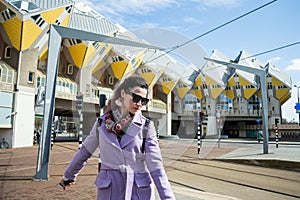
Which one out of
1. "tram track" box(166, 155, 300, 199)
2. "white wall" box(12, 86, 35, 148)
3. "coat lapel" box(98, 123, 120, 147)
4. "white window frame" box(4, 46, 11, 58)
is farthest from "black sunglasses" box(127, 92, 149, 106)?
"white window frame" box(4, 46, 11, 58)

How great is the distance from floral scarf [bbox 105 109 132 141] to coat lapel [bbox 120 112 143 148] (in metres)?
0.02

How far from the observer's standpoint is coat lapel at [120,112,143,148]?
49.0 inches

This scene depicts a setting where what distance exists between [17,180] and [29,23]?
11.3 m

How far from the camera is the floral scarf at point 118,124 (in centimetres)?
125

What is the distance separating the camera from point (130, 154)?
1.22m

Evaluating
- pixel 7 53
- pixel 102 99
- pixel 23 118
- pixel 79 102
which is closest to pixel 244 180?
pixel 79 102

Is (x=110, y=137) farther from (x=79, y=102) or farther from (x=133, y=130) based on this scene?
(x=79, y=102)

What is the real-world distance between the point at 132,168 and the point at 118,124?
8.9 inches

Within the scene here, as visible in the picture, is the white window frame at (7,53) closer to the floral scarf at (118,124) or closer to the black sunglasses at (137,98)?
the floral scarf at (118,124)

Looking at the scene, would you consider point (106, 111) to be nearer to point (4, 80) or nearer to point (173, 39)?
point (173, 39)

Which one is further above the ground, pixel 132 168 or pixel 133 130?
pixel 133 130

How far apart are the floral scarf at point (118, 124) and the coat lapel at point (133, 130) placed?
0.02m

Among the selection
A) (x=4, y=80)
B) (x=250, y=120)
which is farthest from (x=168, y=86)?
(x=250, y=120)

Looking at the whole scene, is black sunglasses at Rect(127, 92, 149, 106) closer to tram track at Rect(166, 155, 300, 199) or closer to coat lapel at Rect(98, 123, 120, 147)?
coat lapel at Rect(98, 123, 120, 147)
